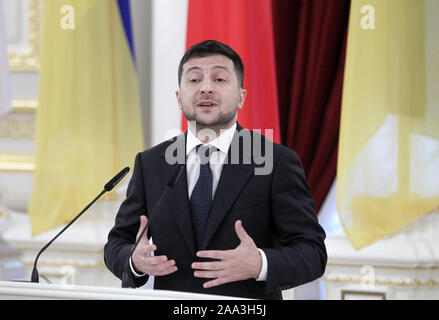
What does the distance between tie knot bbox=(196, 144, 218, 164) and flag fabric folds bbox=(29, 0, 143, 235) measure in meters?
1.37

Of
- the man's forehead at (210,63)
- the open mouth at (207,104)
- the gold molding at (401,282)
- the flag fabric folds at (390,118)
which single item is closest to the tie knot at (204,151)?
the open mouth at (207,104)

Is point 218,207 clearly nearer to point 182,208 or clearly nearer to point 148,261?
point 182,208

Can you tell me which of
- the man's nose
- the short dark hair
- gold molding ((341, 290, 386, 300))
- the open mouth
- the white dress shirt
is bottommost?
gold molding ((341, 290, 386, 300))

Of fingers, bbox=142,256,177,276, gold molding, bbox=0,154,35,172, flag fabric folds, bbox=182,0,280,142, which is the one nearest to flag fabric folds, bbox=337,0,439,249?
flag fabric folds, bbox=182,0,280,142

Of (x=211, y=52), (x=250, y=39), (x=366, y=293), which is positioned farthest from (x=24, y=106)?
(x=366, y=293)

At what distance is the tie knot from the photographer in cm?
163

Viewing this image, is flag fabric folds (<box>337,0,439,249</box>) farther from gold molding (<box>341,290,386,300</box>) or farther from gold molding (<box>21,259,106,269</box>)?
gold molding (<box>21,259,106,269</box>)

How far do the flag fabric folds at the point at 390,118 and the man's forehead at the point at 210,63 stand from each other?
1.02 metres

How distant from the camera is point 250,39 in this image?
2648mm

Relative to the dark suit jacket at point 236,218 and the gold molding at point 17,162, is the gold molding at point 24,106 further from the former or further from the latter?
the dark suit jacket at point 236,218

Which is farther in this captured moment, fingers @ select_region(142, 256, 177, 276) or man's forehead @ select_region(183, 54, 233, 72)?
man's forehead @ select_region(183, 54, 233, 72)

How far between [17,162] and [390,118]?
2132mm

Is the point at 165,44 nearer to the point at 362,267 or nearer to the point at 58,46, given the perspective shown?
the point at 58,46
